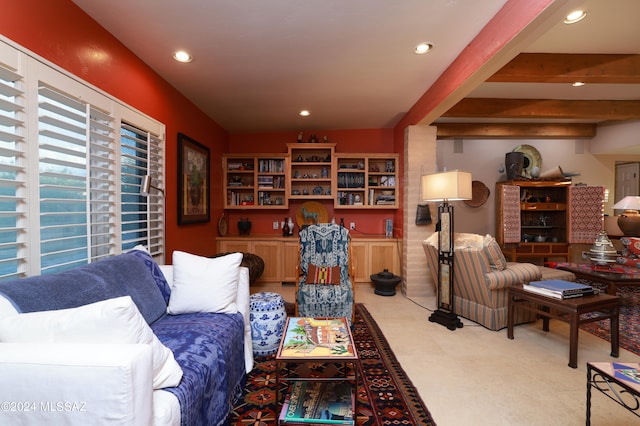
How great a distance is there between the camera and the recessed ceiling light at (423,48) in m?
2.45

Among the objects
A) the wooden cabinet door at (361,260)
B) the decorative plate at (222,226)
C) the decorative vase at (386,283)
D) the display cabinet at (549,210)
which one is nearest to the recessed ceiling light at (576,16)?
the decorative vase at (386,283)

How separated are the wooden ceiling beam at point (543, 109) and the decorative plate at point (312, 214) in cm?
236

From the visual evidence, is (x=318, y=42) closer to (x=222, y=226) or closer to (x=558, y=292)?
(x=558, y=292)

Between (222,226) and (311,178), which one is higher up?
(311,178)

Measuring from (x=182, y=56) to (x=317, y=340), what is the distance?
2.55m

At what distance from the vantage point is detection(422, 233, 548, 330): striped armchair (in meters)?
2.89

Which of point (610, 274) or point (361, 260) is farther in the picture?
point (361, 260)

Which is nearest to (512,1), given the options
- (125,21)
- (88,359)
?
(125,21)

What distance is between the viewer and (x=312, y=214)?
508 centimetres

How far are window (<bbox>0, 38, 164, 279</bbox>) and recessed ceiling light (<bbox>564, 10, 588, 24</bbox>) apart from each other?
3.40 m

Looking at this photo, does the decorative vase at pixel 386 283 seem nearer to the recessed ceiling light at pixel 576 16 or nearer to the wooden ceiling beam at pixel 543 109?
the wooden ceiling beam at pixel 543 109

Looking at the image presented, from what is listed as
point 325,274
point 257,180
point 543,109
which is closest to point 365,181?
point 257,180

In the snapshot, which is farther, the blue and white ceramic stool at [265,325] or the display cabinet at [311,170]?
the display cabinet at [311,170]

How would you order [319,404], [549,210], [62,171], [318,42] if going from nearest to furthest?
[319,404], [62,171], [318,42], [549,210]
